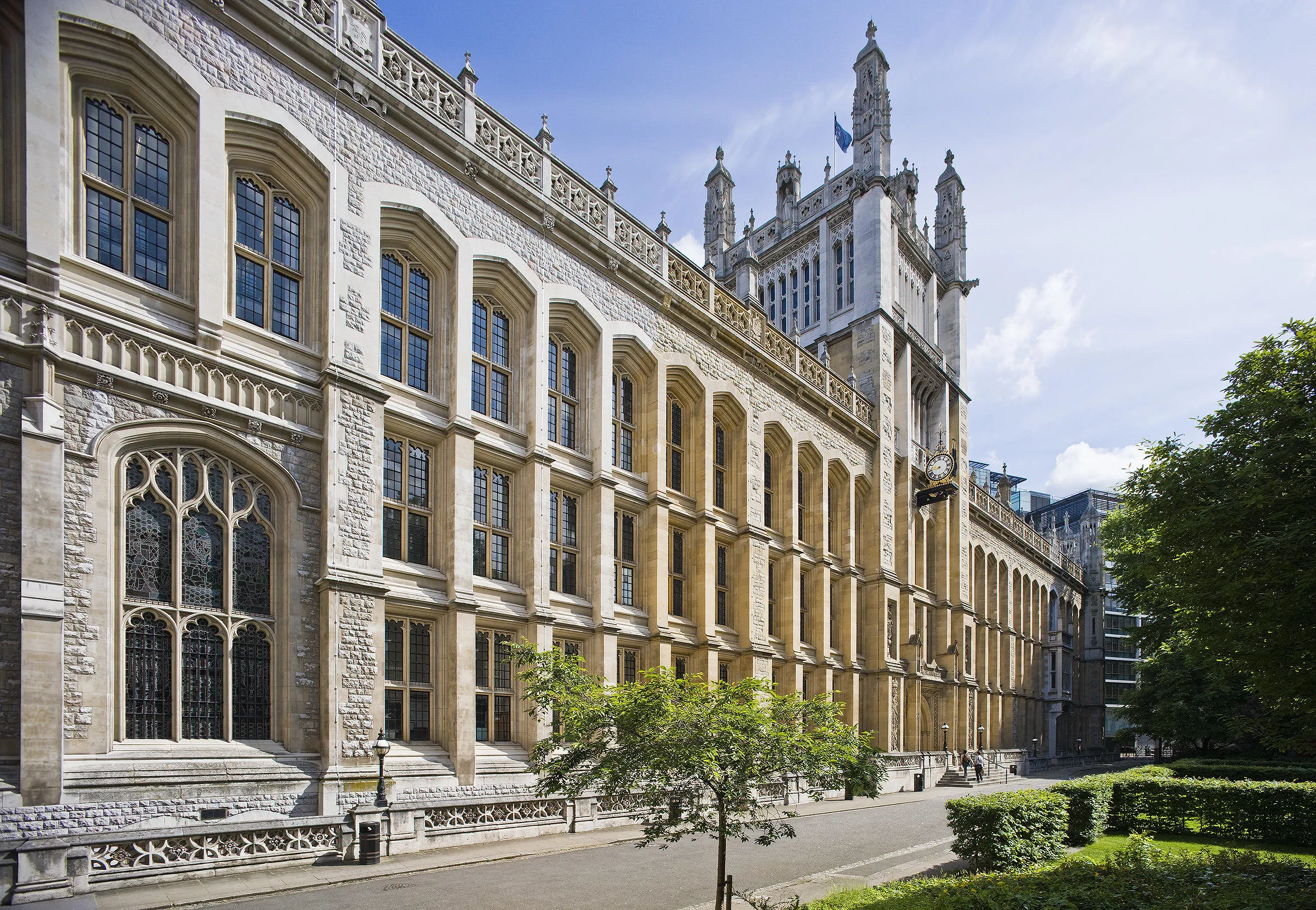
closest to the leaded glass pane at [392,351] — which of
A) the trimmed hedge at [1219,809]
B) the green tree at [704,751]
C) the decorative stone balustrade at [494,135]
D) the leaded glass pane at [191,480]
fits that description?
the leaded glass pane at [191,480]

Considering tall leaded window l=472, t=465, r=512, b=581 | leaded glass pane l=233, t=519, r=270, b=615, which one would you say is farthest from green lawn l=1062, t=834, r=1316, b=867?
leaded glass pane l=233, t=519, r=270, b=615

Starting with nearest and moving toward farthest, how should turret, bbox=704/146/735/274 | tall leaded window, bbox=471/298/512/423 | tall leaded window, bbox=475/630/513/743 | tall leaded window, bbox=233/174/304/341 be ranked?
1. tall leaded window, bbox=233/174/304/341
2. tall leaded window, bbox=475/630/513/743
3. tall leaded window, bbox=471/298/512/423
4. turret, bbox=704/146/735/274

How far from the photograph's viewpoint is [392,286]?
1975 centimetres

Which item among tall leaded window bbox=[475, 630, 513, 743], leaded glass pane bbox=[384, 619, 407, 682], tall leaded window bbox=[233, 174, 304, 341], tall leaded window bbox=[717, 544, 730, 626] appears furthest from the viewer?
tall leaded window bbox=[717, 544, 730, 626]

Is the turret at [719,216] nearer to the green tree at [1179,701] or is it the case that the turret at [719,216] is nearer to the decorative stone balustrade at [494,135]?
the decorative stone balustrade at [494,135]

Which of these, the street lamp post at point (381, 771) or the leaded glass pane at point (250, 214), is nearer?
the street lamp post at point (381, 771)

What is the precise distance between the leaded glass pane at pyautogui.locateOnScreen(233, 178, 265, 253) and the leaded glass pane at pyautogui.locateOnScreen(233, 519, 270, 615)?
18.3 ft

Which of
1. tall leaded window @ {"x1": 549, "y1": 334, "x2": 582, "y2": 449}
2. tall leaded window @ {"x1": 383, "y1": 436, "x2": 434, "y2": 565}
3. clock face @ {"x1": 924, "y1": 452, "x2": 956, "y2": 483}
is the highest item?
tall leaded window @ {"x1": 549, "y1": 334, "x2": 582, "y2": 449}

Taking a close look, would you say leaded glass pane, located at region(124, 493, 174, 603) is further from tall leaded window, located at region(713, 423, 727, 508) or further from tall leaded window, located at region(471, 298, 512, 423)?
tall leaded window, located at region(713, 423, 727, 508)

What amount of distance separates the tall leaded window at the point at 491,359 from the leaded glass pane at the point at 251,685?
7.53 meters

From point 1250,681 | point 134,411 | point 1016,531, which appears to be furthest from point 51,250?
point 1016,531

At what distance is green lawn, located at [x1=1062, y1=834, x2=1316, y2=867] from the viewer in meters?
17.3

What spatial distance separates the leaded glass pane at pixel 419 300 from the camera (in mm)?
20078

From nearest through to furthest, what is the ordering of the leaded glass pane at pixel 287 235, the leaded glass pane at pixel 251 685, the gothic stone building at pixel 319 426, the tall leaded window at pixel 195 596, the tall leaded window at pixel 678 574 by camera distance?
1. the gothic stone building at pixel 319 426
2. the tall leaded window at pixel 195 596
3. the leaded glass pane at pixel 251 685
4. the leaded glass pane at pixel 287 235
5. the tall leaded window at pixel 678 574
